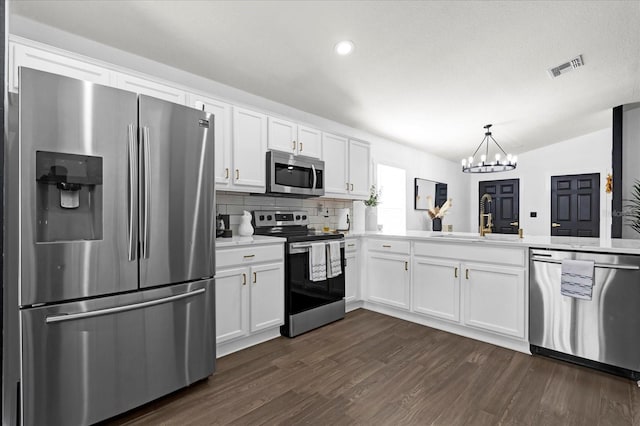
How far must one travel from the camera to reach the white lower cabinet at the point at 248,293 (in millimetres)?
2588

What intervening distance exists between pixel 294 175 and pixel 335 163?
2.44ft

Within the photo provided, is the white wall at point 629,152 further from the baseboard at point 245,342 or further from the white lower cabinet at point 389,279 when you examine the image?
the baseboard at point 245,342

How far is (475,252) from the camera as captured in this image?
2988 mm

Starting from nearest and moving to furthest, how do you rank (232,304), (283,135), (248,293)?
(232,304), (248,293), (283,135)

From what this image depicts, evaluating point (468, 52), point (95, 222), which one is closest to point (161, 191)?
point (95, 222)

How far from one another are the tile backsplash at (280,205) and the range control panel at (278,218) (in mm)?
76

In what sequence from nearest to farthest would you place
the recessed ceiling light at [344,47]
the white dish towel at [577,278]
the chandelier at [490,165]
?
the white dish towel at [577,278] < the recessed ceiling light at [344,47] < the chandelier at [490,165]

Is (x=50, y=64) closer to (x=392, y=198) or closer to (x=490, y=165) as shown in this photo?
(x=392, y=198)

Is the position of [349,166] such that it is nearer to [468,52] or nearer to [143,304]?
[468,52]

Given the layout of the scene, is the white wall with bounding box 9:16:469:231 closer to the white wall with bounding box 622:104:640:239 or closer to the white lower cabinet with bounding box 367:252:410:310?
the white lower cabinet with bounding box 367:252:410:310

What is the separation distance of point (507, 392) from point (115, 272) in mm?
2518

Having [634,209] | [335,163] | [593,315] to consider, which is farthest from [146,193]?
[634,209]

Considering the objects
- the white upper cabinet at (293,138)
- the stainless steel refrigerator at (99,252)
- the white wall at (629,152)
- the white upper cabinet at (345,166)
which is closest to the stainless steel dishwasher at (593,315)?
the white upper cabinet at (345,166)

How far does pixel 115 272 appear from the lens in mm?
1786
